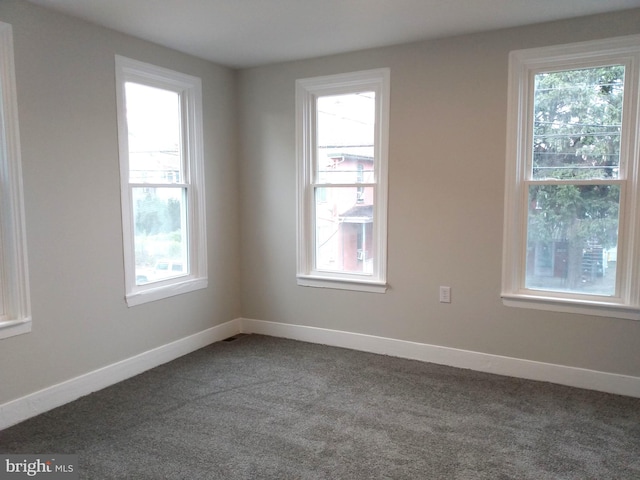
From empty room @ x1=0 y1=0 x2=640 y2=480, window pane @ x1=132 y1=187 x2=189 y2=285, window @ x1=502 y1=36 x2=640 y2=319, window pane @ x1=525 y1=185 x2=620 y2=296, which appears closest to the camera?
empty room @ x1=0 y1=0 x2=640 y2=480

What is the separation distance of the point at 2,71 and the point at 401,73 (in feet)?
8.67

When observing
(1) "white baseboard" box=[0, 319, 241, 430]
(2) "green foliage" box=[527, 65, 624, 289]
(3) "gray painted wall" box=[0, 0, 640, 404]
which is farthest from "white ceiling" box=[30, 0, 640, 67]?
(1) "white baseboard" box=[0, 319, 241, 430]

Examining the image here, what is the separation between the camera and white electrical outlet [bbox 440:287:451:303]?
3.62 m

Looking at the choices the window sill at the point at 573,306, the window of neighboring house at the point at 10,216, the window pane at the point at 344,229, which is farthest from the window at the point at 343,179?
the window of neighboring house at the point at 10,216

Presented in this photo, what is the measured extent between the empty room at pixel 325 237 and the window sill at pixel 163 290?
0.02 meters

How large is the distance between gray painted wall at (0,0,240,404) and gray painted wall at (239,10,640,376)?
1.46 metres

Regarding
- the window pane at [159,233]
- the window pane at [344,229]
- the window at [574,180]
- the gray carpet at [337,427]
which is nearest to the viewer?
the gray carpet at [337,427]

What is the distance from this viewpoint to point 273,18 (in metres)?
3.05

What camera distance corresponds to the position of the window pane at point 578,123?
3100 millimetres

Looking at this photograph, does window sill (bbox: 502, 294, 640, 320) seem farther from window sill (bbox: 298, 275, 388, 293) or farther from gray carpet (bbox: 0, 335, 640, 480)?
window sill (bbox: 298, 275, 388, 293)

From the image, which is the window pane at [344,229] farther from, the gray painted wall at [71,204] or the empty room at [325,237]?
the gray painted wall at [71,204]

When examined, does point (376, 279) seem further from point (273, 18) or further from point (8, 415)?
point (8, 415)

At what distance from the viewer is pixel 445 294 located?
3637mm

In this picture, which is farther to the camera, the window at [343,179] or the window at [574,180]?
the window at [343,179]
